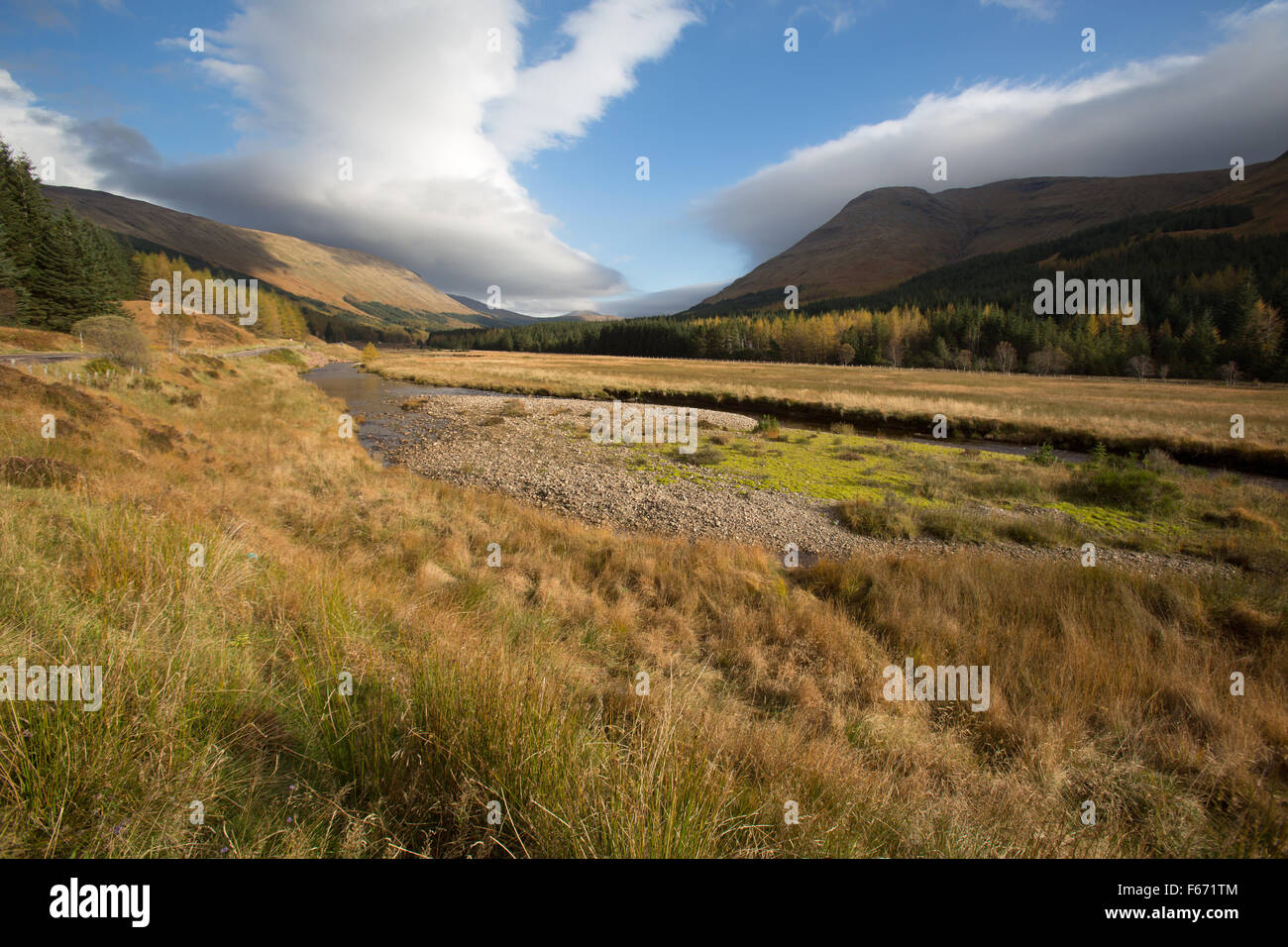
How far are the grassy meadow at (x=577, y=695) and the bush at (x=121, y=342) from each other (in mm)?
22801

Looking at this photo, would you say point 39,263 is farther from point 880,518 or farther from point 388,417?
point 880,518

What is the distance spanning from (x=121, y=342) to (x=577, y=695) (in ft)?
133

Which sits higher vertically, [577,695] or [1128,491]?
[1128,491]

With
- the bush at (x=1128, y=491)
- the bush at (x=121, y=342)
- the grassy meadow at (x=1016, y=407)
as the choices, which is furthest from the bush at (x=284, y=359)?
the bush at (x=1128, y=491)

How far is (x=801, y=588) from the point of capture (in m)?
9.24

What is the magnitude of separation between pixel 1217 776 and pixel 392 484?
17811 millimetres

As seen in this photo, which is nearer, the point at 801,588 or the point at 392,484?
the point at 801,588

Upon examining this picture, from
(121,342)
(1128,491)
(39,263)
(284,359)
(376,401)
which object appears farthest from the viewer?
(284,359)

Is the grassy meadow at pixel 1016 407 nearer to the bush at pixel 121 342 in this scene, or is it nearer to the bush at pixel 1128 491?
the bush at pixel 1128 491

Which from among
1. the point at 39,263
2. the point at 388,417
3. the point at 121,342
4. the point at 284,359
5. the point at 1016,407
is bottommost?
the point at 1016,407

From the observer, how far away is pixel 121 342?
2866 cm

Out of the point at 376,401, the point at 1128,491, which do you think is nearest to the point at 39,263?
the point at 376,401
